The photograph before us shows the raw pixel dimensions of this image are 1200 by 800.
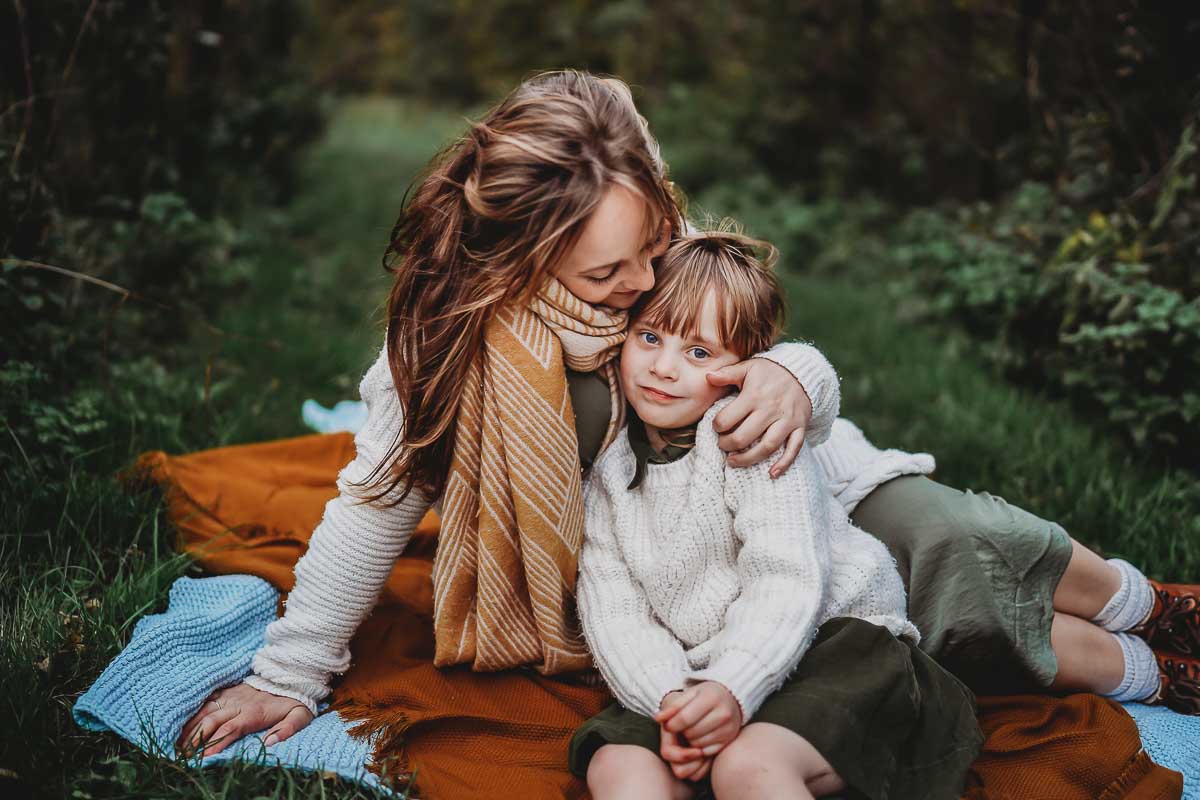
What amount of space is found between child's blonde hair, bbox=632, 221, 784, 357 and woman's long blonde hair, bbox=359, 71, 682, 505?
0.34ft

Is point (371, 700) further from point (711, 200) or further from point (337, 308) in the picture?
point (711, 200)

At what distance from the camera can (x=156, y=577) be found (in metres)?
2.25

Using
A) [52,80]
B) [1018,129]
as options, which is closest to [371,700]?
[52,80]

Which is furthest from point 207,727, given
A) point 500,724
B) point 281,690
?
point 500,724

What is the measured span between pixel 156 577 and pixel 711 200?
5.26m

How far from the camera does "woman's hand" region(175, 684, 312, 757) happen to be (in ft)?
6.13

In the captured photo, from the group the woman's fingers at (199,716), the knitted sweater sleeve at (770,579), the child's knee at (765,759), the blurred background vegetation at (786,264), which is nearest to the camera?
the child's knee at (765,759)

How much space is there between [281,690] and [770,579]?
3.30ft

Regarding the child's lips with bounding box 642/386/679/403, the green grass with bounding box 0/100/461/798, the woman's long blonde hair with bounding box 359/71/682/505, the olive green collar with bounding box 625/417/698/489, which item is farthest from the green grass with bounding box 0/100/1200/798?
the child's lips with bounding box 642/386/679/403

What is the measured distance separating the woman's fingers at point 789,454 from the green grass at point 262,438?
3.15 feet

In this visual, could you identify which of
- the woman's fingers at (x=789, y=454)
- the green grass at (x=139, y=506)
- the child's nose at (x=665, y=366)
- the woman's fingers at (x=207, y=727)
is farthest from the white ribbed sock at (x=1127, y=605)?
the woman's fingers at (x=207, y=727)

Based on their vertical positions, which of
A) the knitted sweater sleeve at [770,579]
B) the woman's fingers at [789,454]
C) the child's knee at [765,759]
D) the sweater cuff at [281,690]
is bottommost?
the sweater cuff at [281,690]

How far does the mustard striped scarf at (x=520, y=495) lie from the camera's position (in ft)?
6.09

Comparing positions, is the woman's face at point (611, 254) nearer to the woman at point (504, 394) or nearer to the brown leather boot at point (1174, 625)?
the woman at point (504, 394)
